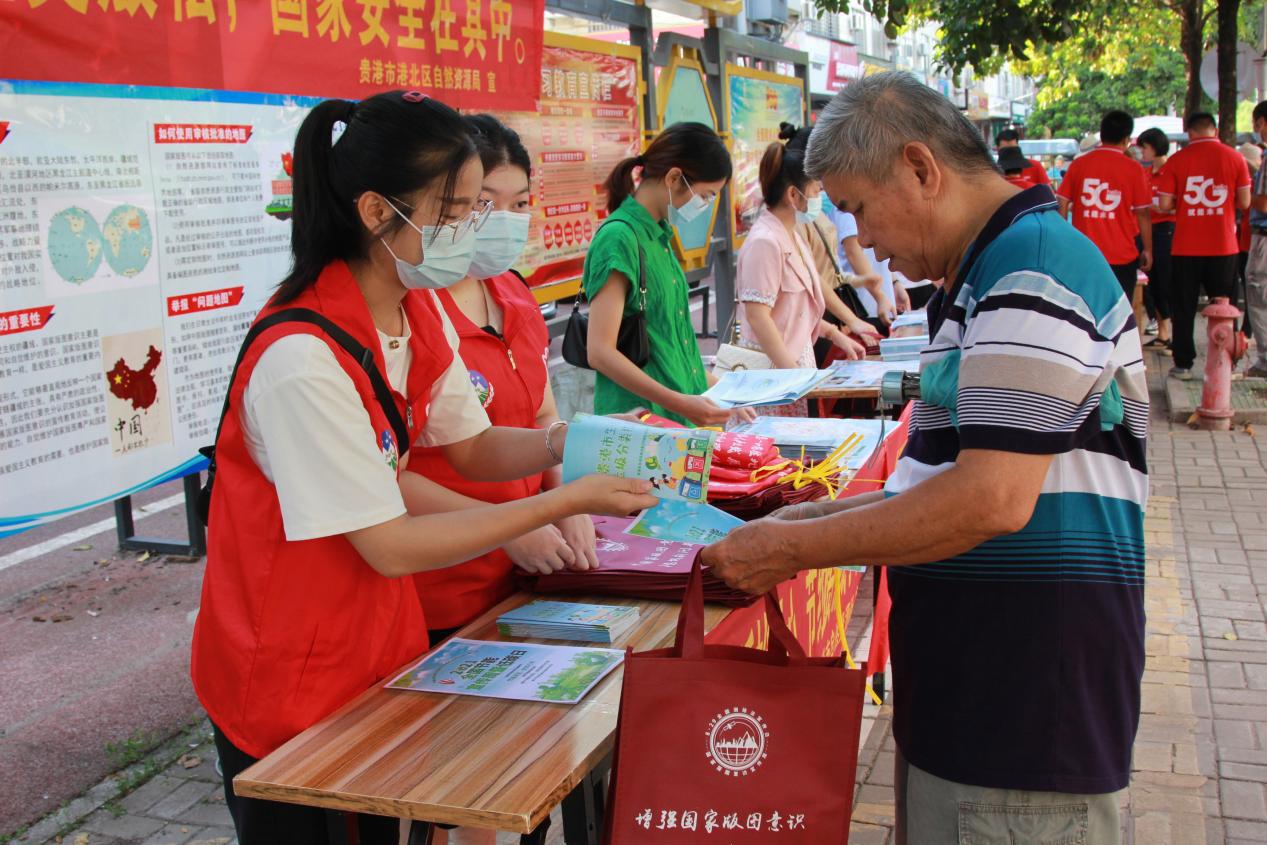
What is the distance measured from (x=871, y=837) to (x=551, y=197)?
347cm

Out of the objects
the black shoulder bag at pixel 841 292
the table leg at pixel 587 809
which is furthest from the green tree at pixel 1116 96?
the table leg at pixel 587 809

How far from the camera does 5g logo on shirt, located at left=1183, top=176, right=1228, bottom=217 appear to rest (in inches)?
369

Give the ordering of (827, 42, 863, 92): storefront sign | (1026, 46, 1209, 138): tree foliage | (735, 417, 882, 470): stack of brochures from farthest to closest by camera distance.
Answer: (1026, 46, 1209, 138): tree foliage → (827, 42, 863, 92): storefront sign → (735, 417, 882, 470): stack of brochures

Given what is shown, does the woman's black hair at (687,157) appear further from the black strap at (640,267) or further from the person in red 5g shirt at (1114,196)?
the person in red 5g shirt at (1114,196)

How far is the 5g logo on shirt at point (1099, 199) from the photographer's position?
31.9ft

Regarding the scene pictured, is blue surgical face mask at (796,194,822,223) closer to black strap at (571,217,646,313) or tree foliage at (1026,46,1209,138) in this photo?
black strap at (571,217,646,313)

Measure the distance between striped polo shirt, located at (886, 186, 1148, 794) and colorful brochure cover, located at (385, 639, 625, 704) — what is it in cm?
57

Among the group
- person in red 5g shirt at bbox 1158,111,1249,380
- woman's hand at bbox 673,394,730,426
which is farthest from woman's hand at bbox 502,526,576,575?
person in red 5g shirt at bbox 1158,111,1249,380

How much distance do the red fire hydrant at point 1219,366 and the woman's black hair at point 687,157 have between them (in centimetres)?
533

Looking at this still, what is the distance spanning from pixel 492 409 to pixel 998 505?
133 cm

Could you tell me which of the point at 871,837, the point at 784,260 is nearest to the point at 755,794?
the point at 871,837

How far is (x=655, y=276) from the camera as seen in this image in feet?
12.3

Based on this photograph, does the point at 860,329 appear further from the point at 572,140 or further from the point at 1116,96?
the point at 1116,96

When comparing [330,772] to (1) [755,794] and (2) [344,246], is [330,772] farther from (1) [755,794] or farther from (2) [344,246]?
(2) [344,246]
